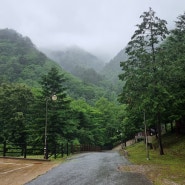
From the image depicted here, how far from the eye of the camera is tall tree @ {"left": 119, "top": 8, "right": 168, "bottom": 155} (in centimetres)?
2525

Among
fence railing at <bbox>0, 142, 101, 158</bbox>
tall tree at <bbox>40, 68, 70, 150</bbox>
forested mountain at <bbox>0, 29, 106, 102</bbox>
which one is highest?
forested mountain at <bbox>0, 29, 106, 102</bbox>

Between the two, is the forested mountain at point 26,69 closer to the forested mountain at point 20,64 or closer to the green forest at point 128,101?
the forested mountain at point 20,64

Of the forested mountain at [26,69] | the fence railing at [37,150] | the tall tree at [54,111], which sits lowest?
the fence railing at [37,150]

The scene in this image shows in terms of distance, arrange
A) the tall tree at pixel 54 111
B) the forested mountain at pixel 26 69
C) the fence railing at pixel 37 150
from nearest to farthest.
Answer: the fence railing at pixel 37 150, the tall tree at pixel 54 111, the forested mountain at pixel 26 69

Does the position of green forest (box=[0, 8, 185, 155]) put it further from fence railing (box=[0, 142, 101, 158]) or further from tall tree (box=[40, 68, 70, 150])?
fence railing (box=[0, 142, 101, 158])

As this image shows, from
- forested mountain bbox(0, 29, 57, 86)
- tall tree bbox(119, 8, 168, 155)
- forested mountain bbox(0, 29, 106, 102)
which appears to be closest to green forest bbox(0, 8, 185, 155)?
tall tree bbox(119, 8, 168, 155)

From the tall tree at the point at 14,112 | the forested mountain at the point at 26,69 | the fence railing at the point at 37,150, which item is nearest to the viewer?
the fence railing at the point at 37,150

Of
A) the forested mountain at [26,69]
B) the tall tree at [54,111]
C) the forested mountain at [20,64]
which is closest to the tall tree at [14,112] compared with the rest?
the tall tree at [54,111]

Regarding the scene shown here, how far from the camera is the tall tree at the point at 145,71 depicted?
2525 centimetres

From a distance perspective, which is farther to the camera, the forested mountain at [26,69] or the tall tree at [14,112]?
the forested mountain at [26,69]

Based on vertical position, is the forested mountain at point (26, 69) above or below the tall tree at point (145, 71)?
above

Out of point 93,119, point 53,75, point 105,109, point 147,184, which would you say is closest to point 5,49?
point 105,109

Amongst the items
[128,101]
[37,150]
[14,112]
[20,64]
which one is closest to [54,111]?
[37,150]

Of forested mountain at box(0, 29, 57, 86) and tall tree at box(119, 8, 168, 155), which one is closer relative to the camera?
tall tree at box(119, 8, 168, 155)
